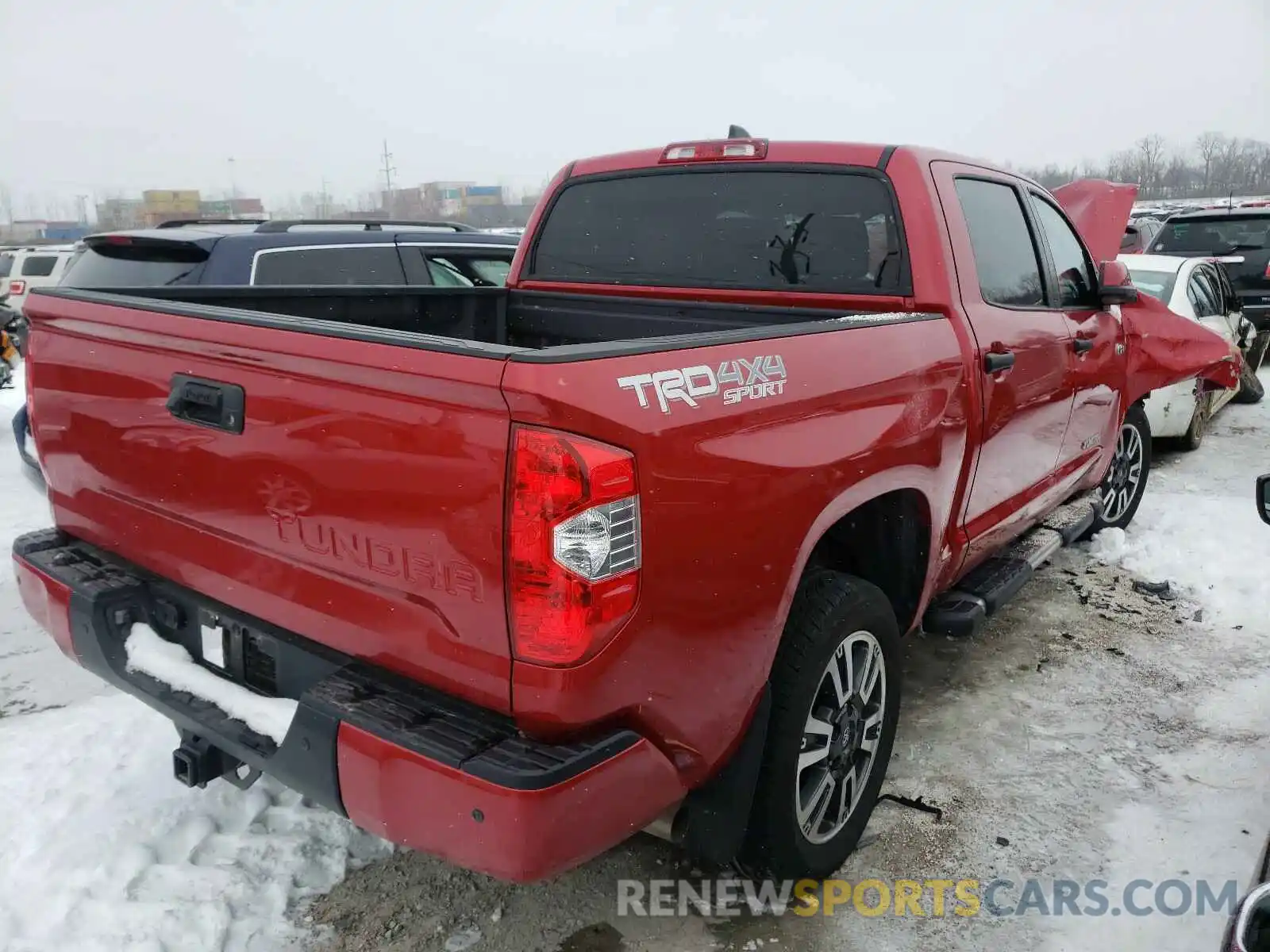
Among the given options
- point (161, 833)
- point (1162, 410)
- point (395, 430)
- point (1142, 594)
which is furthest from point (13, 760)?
point (1162, 410)

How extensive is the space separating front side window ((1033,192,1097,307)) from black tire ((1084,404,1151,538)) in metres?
1.50

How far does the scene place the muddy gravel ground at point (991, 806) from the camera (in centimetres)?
260

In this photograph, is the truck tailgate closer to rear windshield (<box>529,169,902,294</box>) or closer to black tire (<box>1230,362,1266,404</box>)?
rear windshield (<box>529,169,902,294</box>)

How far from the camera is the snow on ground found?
2.48 m

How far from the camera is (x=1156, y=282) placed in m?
7.96

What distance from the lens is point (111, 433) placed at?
2.54m

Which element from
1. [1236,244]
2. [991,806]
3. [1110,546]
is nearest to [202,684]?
[991,806]

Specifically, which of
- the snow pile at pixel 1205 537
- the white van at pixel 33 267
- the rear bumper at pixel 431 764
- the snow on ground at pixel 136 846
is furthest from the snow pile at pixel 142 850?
the white van at pixel 33 267

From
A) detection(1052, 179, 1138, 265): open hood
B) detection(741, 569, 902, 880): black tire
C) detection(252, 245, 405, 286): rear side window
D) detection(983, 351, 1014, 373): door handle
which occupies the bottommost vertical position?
detection(741, 569, 902, 880): black tire

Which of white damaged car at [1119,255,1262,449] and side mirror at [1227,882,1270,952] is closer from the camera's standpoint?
side mirror at [1227,882,1270,952]

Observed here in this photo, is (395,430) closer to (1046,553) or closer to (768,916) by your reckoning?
(768,916)

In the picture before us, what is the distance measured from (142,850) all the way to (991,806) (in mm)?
2637

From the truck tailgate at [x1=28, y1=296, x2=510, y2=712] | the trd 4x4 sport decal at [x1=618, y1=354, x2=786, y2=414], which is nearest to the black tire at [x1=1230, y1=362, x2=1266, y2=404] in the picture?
the trd 4x4 sport decal at [x1=618, y1=354, x2=786, y2=414]

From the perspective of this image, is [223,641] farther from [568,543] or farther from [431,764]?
[568,543]
